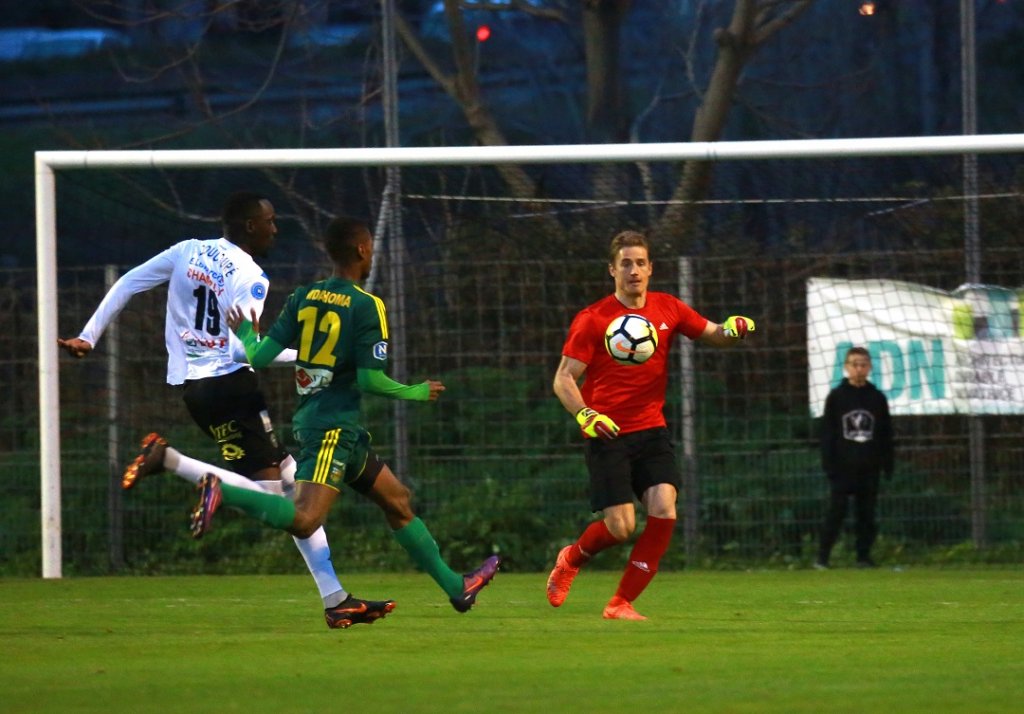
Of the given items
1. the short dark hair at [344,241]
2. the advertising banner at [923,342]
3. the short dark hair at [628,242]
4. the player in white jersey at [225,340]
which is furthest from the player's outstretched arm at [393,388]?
the advertising banner at [923,342]

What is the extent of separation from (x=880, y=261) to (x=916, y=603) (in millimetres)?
4516

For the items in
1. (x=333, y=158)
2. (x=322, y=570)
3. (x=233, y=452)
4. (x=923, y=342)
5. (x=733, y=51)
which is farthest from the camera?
(x=733, y=51)

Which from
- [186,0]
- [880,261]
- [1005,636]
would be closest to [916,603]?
[1005,636]

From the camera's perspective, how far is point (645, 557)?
859 cm

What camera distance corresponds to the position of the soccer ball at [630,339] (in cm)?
862

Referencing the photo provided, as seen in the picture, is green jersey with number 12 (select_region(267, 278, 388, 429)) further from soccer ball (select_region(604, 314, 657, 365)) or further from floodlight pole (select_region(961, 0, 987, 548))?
floodlight pole (select_region(961, 0, 987, 548))

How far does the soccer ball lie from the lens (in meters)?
8.62

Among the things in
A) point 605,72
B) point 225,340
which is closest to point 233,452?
point 225,340

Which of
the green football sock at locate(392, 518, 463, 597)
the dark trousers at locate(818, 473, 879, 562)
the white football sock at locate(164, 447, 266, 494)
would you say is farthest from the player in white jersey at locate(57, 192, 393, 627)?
the dark trousers at locate(818, 473, 879, 562)

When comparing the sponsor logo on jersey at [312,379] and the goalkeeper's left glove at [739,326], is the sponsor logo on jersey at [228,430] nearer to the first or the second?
the sponsor logo on jersey at [312,379]

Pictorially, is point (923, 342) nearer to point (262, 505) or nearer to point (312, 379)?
point (312, 379)

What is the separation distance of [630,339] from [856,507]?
17.6ft

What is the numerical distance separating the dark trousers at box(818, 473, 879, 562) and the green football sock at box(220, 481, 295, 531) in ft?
21.9

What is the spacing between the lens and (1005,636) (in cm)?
753
